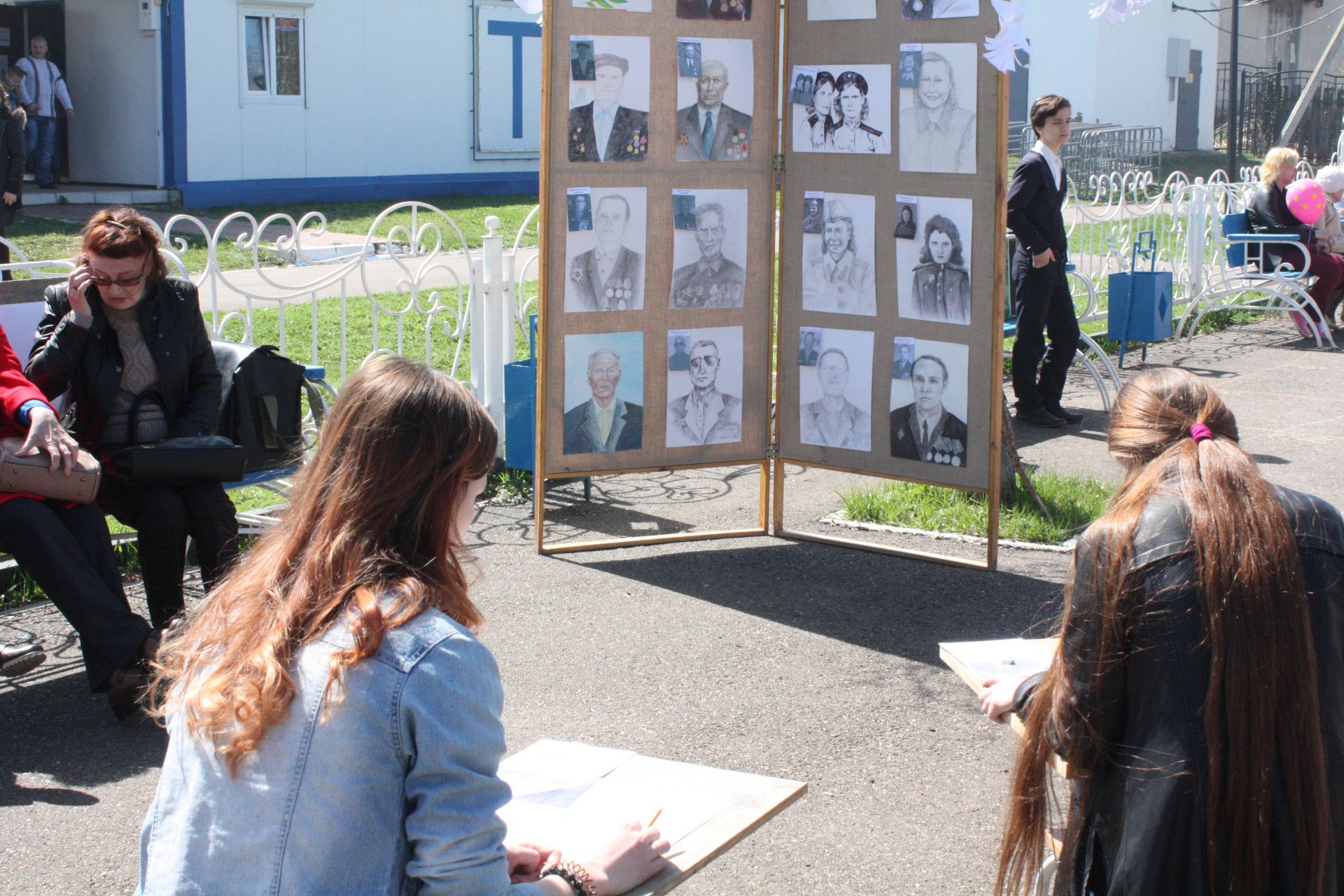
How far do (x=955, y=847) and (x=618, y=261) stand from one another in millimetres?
2832

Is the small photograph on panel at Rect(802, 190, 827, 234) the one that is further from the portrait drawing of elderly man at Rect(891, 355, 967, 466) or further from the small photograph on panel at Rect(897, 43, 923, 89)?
the portrait drawing of elderly man at Rect(891, 355, 967, 466)

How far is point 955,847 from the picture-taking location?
11.0 feet

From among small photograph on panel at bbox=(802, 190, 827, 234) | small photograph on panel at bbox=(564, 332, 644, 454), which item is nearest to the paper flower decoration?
small photograph on panel at bbox=(802, 190, 827, 234)

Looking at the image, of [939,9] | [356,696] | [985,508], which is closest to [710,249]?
[939,9]

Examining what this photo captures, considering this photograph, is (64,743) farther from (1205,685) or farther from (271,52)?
(271,52)

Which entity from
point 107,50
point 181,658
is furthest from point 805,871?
point 107,50

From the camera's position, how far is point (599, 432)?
5539 mm

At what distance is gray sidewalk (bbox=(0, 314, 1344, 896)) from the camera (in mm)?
3316

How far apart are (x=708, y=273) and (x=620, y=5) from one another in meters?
1.10

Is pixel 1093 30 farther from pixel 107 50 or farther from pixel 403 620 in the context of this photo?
pixel 403 620

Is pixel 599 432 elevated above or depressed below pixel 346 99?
below

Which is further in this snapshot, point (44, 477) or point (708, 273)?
point (708, 273)

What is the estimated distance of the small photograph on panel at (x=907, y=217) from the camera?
5.23 meters

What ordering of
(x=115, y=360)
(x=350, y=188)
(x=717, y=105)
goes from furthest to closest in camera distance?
(x=350, y=188) → (x=717, y=105) → (x=115, y=360)
